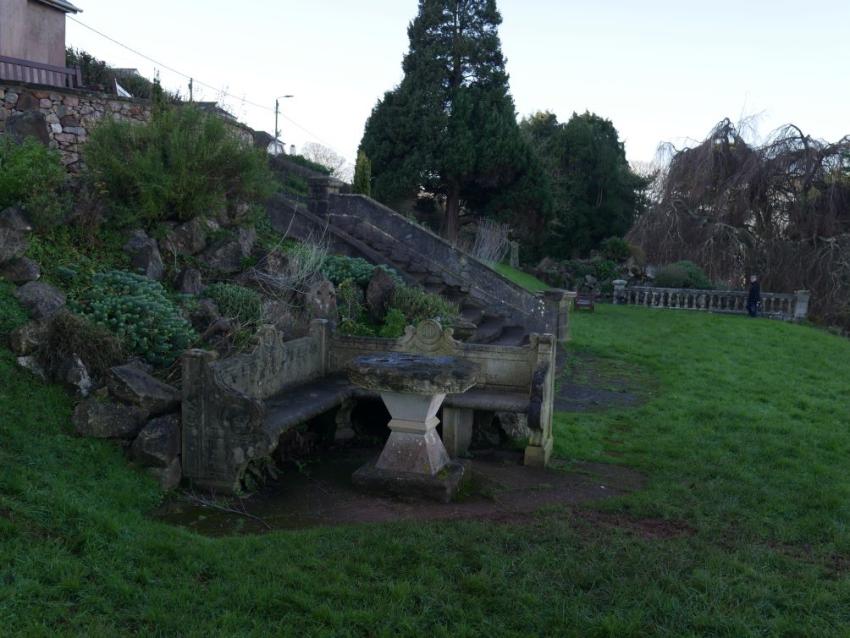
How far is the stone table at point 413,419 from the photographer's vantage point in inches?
224

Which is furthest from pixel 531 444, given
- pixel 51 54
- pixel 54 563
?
pixel 51 54

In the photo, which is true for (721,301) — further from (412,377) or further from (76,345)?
(76,345)

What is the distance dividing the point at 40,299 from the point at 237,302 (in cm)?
224

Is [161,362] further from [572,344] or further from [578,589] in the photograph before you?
[572,344]

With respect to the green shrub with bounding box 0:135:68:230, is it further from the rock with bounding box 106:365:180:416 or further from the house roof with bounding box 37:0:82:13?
the house roof with bounding box 37:0:82:13

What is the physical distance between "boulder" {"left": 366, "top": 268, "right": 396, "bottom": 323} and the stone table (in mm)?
4206

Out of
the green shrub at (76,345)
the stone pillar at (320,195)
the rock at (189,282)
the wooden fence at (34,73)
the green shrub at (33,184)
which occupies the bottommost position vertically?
the green shrub at (76,345)

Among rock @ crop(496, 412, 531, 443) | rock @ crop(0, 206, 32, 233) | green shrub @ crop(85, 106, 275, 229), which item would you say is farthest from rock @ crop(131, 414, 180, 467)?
green shrub @ crop(85, 106, 275, 229)

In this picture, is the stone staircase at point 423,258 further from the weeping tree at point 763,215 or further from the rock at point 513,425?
the weeping tree at point 763,215

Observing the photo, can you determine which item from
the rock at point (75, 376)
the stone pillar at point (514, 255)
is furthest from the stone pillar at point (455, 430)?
the stone pillar at point (514, 255)

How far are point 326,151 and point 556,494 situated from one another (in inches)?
2089

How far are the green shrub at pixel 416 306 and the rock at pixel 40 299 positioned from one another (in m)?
4.71

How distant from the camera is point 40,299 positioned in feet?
21.1

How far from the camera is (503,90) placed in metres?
27.1
